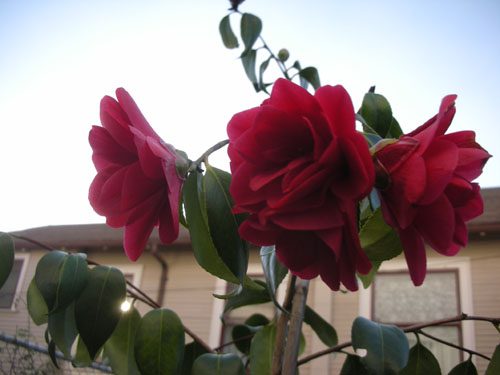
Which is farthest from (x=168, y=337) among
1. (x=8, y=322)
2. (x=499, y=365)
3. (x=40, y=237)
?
(x=40, y=237)

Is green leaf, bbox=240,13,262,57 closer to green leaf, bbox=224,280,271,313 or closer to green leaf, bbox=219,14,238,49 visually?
green leaf, bbox=219,14,238,49

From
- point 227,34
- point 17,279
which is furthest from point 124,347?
point 17,279

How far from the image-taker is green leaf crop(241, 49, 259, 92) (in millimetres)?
1379

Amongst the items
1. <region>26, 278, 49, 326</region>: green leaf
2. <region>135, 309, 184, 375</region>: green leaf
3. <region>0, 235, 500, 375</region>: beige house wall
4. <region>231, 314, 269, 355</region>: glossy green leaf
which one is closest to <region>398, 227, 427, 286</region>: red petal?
<region>135, 309, 184, 375</region>: green leaf

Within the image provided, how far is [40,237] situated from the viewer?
10.6 m

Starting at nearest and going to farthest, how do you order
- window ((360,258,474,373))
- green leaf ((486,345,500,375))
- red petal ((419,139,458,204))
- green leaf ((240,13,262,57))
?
1. red petal ((419,139,458,204))
2. green leaf ((486,345,500,375))
3. green leaf ((240,13,262,57))
4. window ((360,258,474,373))

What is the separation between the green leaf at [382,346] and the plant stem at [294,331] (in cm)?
9

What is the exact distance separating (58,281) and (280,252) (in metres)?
0.46

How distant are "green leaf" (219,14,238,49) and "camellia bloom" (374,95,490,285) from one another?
1.43 metres

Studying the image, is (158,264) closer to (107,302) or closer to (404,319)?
(404,319)

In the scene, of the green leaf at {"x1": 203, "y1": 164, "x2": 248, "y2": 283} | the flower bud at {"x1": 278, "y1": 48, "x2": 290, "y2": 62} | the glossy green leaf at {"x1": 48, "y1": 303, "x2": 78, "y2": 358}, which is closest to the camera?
the green leaf at {"x1": 203, "y1": 164, "x2": 248, "y2": 283}

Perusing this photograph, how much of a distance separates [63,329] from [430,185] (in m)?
0.63

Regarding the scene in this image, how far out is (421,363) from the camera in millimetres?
785

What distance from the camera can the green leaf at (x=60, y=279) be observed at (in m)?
0.68
